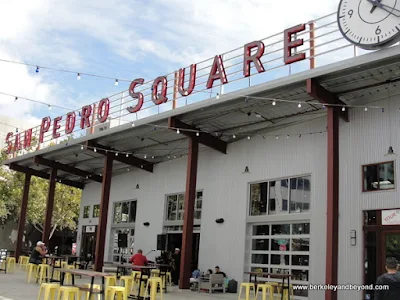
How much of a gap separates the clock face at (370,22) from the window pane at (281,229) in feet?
19.8

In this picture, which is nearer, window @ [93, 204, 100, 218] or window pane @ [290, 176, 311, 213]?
window pane @ [290, 176, 311, 213]

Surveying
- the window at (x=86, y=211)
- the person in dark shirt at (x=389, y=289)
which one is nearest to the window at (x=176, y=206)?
the window at (x=86, y=211)

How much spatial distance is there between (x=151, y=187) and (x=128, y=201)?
6.75 feet

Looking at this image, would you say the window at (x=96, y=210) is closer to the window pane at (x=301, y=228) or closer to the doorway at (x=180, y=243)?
the doorway at (x=180, y=243)

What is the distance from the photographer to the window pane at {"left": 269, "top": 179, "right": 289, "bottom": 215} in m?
13.7

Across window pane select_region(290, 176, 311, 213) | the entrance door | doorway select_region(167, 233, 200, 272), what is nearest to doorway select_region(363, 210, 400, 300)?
the entrance door

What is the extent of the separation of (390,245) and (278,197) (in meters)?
4.00

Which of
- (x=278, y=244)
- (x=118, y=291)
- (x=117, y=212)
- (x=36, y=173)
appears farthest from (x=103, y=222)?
(x=118, y=291)

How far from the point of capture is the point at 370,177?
1141 centimetres

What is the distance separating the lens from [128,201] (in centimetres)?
2089

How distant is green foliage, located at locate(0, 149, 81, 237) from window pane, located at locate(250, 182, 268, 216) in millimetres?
17247

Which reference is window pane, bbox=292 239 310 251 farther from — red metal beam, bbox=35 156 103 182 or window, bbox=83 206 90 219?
window, bbox=83 206 90 219

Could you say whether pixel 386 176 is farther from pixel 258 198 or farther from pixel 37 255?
pixel 37 255

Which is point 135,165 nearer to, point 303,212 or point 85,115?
point 85,115
